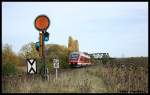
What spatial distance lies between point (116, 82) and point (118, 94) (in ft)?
12.7

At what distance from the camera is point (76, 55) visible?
45.9 metres

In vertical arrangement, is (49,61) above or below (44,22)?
below

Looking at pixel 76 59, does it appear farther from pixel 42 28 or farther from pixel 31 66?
pixel 31 66

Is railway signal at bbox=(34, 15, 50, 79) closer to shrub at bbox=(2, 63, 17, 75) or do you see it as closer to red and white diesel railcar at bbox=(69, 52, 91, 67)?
shrub at bbox=(2, 63, 17, 75)

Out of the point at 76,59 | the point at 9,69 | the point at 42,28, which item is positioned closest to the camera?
the point at 42,28

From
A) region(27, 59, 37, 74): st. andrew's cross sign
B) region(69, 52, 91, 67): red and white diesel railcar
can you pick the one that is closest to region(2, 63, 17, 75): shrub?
region(27, 59, 37, 74): st. andrew's cross sign

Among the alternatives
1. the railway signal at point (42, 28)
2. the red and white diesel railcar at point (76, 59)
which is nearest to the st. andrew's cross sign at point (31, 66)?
the railway signal at point (42, 28)

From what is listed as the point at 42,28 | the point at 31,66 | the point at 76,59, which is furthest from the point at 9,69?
the point at 76,59

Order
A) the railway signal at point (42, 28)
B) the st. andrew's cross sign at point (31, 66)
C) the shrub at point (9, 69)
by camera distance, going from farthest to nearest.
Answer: the shrub at point (9, 69) < the railway signal at point (42, 28) < the st. andrew's cross sign at point (31, 66)

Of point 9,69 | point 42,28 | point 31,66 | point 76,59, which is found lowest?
point 9,69

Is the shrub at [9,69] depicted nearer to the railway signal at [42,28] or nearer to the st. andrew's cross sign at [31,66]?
the railway signal at [42,28]

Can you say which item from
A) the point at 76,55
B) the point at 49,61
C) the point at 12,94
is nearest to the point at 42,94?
the point at 12,94

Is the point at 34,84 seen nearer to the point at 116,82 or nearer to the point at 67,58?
the point at 116,82

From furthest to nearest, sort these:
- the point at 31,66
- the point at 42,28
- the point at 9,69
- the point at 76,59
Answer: the point at 76,59 < the point at 9,69 < the point at 42,28 < the point at 31,66
